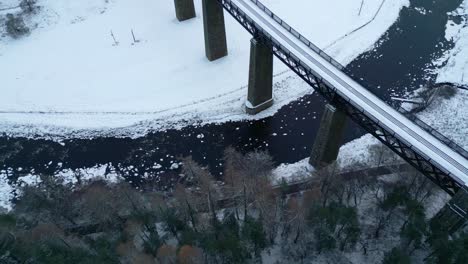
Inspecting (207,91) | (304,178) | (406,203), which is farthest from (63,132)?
(406,203)

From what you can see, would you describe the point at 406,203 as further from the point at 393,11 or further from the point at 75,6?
the point at 75,6

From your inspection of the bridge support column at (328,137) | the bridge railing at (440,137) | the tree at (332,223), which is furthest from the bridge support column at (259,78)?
the tree at (332,223)

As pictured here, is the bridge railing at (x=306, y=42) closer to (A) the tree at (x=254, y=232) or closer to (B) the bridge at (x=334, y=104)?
(B) the bridge at (x=334, y=104)

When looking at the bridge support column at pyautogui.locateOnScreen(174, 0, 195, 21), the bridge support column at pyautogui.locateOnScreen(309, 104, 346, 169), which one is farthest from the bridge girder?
the bridge support column at pyautogui.locateOnScreen(174, 0, 195, 21)

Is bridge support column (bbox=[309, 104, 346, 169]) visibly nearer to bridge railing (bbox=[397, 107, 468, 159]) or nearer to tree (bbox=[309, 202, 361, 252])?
bridge railing (bbox=[397, 107, 468, 159])

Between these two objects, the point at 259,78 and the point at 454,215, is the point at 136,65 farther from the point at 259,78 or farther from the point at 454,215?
the point at 454,215
